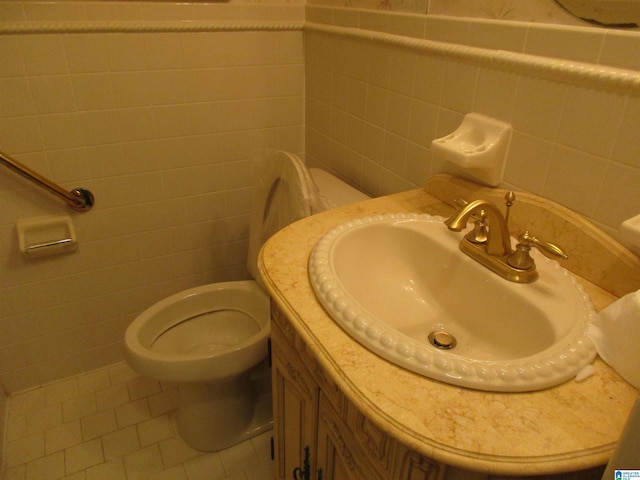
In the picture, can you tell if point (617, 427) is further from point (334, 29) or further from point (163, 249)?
point (163, 249)

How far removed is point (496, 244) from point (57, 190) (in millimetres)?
1294

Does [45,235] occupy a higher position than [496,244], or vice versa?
[496,244]

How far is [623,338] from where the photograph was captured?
596 millimetres

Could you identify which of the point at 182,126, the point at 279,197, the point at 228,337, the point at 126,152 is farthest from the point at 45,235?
the point at 279,197

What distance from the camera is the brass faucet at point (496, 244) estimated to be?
741mm

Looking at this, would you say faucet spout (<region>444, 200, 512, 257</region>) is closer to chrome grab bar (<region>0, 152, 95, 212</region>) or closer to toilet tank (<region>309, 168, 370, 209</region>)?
toilet tank (<region>309, 168, 370, 209</region>)

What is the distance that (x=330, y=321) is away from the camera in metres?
0.70

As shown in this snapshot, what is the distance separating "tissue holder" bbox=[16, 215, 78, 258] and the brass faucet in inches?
50.3

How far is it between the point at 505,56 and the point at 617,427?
64 cm

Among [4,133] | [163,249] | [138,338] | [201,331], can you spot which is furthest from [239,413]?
[4,133]

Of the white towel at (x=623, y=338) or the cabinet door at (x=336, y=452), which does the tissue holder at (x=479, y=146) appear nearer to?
the white towel at (x=623, y=338)

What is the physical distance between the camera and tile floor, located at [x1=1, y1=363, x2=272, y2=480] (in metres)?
1.42

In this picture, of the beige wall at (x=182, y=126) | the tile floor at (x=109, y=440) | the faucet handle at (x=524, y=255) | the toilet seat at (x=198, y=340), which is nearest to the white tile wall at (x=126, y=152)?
the beige wall at (x=182, y=126)

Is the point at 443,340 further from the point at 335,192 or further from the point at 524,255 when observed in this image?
the point at 335,192
